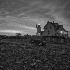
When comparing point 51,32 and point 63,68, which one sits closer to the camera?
point 63,68

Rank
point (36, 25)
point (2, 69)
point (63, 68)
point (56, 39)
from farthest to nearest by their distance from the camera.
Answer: point (36, 25) → point (56, 39) → point (63, 68) → point (2, 69)

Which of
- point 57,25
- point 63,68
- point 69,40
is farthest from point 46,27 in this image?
point 63,68

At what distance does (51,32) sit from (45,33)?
315 cm

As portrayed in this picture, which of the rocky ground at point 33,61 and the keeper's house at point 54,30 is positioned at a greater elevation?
the keeper's house at point 54,30

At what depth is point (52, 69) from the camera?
11.9ft

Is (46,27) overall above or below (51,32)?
above

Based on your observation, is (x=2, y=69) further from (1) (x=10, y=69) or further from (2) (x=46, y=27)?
(2) (x=46, y=27)

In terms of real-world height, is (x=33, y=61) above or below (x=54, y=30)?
below

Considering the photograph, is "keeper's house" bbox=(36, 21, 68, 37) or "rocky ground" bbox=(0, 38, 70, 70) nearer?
"rocky ground" bbox=(0, 38, 70, 70)

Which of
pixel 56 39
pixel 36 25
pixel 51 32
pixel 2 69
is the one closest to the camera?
pixel 2 69

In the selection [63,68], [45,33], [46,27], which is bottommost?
[63,68]

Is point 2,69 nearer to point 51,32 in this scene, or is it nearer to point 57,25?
point 51,32

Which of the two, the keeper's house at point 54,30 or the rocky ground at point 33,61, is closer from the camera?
the rocky ground at point 33,61

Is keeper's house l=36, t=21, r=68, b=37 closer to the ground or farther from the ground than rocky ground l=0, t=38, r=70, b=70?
farther from the ground
